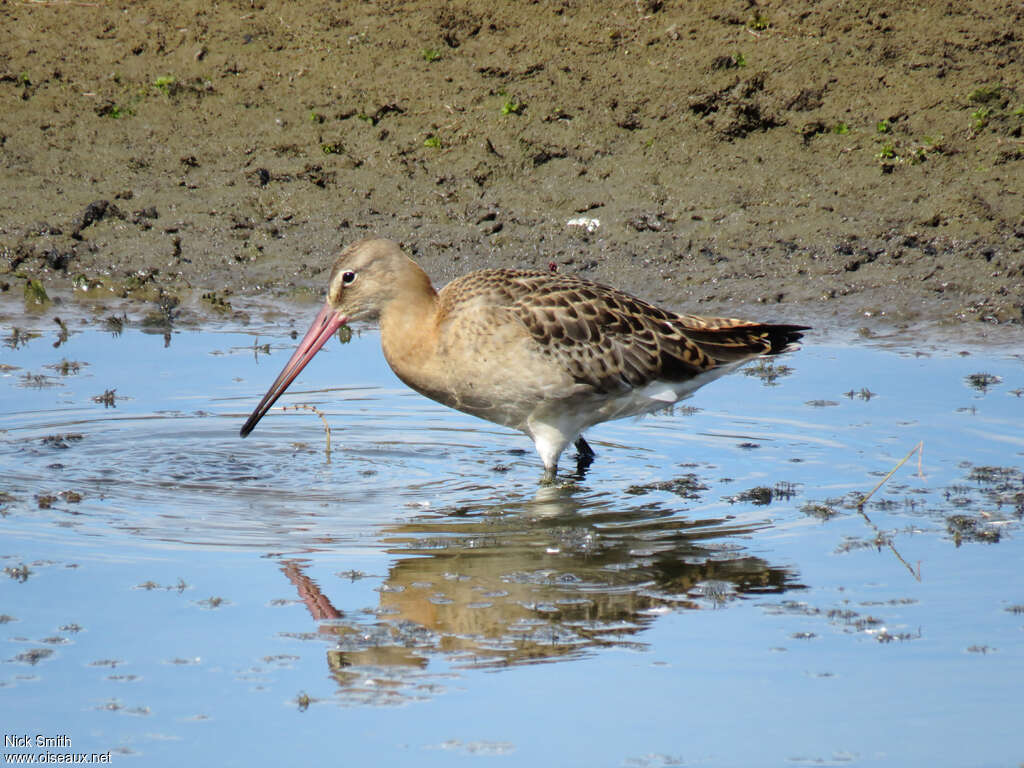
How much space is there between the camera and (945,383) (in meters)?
9.24

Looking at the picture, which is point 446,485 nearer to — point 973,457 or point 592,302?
point 592,302

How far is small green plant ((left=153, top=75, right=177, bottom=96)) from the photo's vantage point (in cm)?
1260

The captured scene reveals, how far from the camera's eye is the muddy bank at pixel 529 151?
11.1m

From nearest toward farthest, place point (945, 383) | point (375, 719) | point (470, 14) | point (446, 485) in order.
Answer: point (375, 719) → point (446, 485) → point (945, 383) → point (470, 14)

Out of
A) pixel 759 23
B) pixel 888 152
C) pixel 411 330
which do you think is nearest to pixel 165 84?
pixel 759 23

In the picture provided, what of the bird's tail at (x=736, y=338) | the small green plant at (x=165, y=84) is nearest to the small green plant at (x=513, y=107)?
the small green plant at (x=165, y=84)

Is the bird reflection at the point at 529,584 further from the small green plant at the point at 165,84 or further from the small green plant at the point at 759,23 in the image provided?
the small green plant at the point at 165,84

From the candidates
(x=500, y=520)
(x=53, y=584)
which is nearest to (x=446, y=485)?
(x=500, y=520)

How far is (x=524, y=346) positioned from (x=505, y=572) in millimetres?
1826

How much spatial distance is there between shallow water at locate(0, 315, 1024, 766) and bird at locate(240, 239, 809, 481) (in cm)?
34

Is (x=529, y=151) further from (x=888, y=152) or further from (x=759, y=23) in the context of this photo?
(x=888, y=152)

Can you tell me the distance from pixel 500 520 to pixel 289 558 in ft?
3.74

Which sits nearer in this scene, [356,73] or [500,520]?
[500,520]

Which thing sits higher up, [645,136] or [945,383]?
[645,136]
